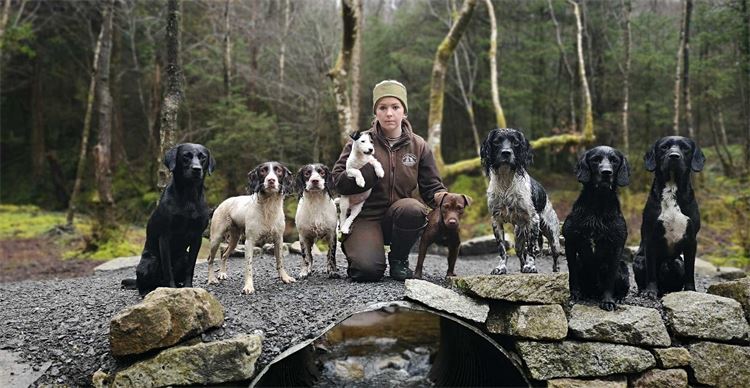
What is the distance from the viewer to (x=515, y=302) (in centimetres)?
445

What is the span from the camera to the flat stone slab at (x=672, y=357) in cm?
438

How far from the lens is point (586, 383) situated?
434 centimetres

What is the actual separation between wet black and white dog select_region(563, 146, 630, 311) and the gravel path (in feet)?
1.55

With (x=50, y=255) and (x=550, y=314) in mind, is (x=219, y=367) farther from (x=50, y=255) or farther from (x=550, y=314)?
A: (x=50, y=255)

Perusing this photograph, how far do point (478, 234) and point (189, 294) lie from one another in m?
10.5

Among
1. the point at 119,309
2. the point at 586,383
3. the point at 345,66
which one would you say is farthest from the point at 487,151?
the point at 345,66

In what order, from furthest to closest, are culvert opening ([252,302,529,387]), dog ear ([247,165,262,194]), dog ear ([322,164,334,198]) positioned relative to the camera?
1. dog ear ([322,164,334,198])
2. dog ear ([247,165,262,194])
3. culvert opening ([252,302,529,387])

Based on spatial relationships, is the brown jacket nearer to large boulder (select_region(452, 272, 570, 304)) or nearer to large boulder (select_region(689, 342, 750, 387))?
large boulder (select_region(452, 272, 570, 304))

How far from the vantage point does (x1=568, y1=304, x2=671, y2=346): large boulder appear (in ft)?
14.2

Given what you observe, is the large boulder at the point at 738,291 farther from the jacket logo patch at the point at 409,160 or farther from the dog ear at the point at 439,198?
the jacket logo patch at the point at 409,160

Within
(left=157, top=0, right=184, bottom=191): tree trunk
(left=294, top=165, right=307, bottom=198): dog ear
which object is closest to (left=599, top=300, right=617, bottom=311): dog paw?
(left=294, top=165, right=307, bottom=198): dog ear

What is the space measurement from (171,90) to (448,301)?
485cm

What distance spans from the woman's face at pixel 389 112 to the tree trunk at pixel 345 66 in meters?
5.06

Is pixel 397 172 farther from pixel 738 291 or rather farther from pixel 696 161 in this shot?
pixel 738 291
